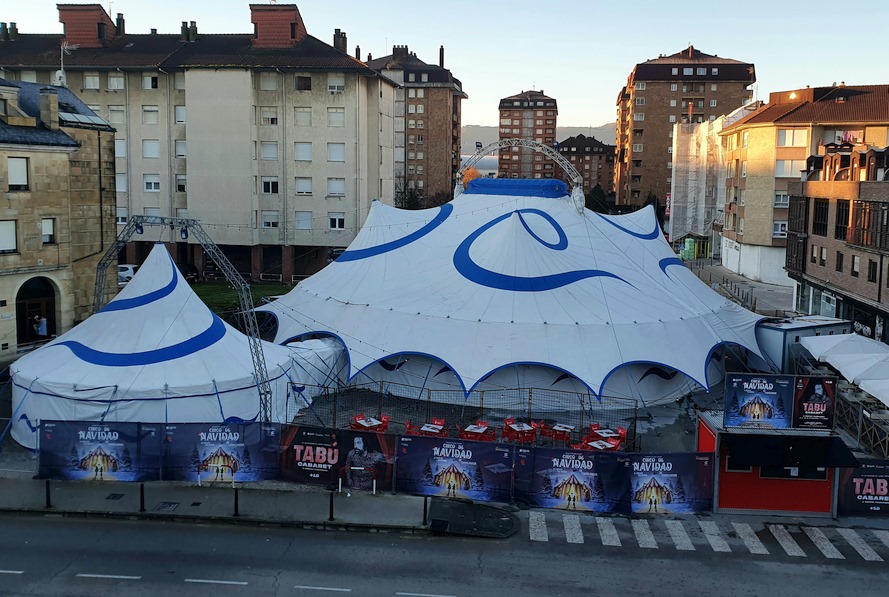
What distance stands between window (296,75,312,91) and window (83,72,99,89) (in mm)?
13306

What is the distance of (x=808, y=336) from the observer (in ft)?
105

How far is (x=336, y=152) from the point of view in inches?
2244

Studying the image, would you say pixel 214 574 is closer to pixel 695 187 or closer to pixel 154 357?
pixel 154 357

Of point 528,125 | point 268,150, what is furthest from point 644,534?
point 528,125

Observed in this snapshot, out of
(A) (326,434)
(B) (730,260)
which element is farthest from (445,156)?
(A) (326,434)

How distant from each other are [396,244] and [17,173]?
13185 millimetres

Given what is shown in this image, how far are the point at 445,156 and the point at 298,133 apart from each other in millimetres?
46533

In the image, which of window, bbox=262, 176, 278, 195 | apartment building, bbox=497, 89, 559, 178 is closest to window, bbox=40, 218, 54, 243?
window, bbox=262, 176, 278, 195

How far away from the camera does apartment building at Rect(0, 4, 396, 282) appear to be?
55.8 meters

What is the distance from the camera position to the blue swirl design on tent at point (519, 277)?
29.4 meters

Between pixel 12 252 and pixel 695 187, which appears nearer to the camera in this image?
pixel 12 252

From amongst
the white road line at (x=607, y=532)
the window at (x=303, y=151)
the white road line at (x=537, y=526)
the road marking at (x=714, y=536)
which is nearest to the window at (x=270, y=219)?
the window at (x=303, y=151)

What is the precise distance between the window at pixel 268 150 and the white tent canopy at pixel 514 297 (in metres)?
22.6

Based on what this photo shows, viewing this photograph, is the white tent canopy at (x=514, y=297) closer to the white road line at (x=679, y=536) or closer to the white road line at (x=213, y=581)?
the white road line at (x=679, y=536)
